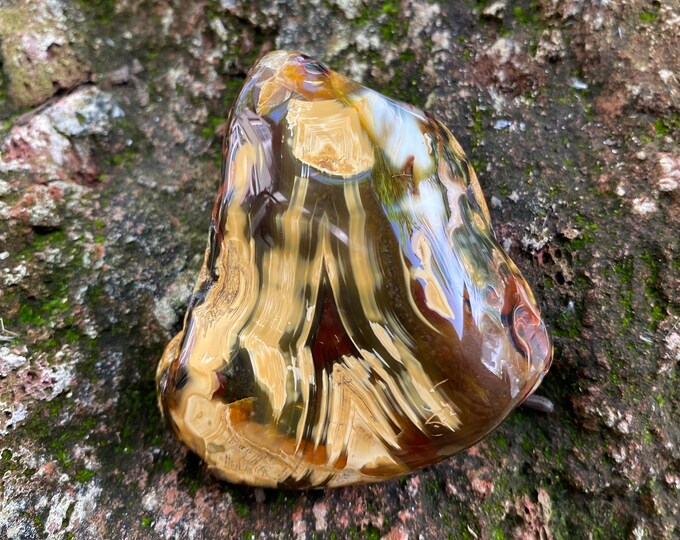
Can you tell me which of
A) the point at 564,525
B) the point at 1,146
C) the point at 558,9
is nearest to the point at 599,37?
the point at 558,9

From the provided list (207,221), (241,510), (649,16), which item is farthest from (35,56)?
(649,16)

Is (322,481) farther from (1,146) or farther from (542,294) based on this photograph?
(1,146)

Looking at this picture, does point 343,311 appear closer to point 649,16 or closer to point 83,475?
point 83,475

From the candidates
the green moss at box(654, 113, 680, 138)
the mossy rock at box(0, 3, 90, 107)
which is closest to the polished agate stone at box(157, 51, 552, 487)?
the green moss at box(654, 113, 680, 138)

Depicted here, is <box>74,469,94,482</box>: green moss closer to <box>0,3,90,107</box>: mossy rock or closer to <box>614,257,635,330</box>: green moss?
<box>0,3,90,107</box>: mossy rock

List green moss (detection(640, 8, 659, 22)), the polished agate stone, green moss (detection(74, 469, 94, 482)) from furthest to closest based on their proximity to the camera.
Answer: green moss (detection(640, 8, 659, 22))
green moss (detection(74, 469, 94, 482))
the polished agate stone
